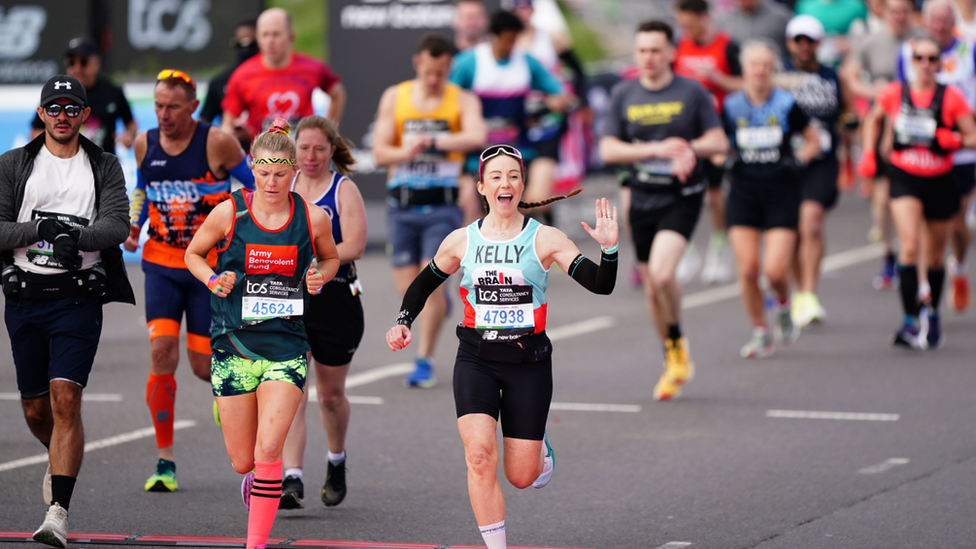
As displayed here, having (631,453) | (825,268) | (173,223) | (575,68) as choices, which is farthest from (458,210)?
(825,268)

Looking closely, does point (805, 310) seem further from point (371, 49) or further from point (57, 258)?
point (57, 258)

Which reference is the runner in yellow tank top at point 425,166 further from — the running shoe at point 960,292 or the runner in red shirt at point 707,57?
the running shoe at point 960,292

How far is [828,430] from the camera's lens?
28.3 ft

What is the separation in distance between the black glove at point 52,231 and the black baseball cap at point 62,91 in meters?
0.54

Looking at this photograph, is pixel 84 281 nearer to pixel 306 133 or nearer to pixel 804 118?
pixel 306 133

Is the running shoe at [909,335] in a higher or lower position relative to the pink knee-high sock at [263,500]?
lower

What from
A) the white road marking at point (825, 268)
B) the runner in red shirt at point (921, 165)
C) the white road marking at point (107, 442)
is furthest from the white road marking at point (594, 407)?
the white road marking at point (825, 268)

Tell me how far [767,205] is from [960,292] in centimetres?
271

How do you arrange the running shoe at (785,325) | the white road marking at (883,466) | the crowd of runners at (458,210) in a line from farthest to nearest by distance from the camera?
the running shoe at (785,325) < the white road marking at (883,466) < the crowd of runners at (458,210)

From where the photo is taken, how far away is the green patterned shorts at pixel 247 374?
19.6 ft

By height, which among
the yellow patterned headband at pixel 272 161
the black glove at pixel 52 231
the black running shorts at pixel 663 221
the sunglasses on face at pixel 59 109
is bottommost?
the black running shorts at pixel 663 221

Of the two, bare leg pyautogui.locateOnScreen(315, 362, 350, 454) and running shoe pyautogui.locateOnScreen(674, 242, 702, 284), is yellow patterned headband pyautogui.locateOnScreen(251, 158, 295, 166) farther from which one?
running shoe pyautogui.locateOnScreen(674, 242, 702, 284)

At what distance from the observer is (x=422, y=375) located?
→ 10.2 m

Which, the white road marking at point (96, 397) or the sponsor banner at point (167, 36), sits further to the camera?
the sponsor banner at point (167, 36)
